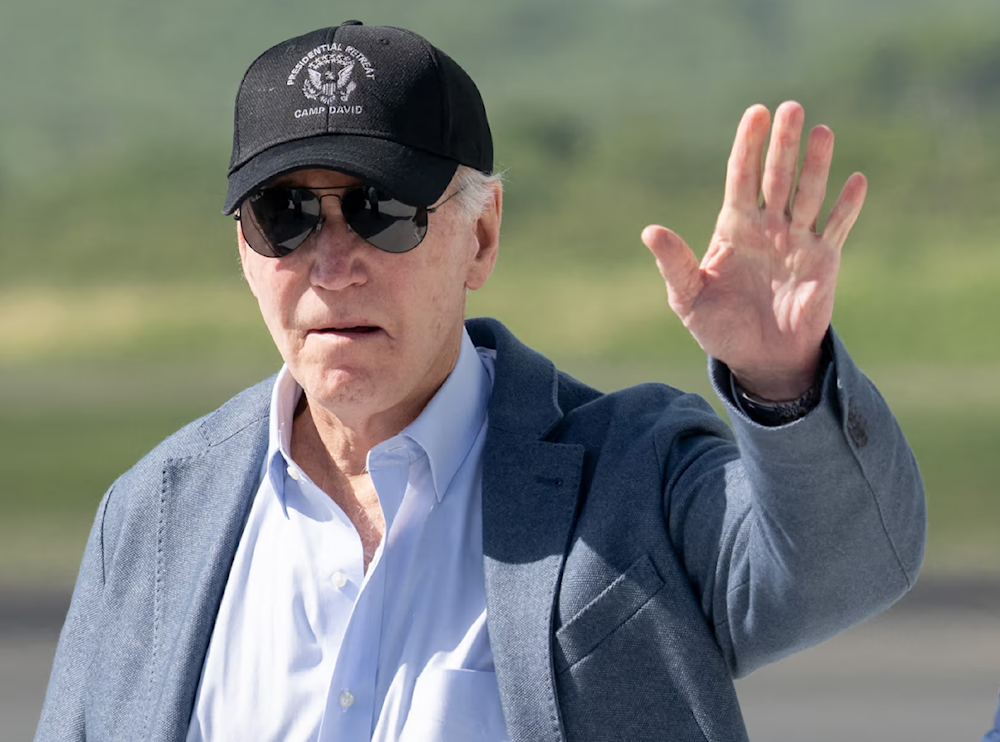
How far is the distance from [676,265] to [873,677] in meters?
6.13

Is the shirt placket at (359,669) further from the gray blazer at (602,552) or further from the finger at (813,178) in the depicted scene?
the finger at (813,178)

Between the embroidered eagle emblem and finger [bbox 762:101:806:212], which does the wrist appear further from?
the embroidered eagle emblem

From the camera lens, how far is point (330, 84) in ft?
5.90

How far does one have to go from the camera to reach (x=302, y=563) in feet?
6.04

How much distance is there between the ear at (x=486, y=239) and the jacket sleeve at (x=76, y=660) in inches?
25.4

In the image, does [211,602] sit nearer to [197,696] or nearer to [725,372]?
[197,696]

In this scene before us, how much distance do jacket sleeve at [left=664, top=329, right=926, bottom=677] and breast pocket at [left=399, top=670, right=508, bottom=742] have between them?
31 centimetres

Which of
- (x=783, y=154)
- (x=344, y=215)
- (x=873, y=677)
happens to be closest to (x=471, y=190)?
(x=344, y=215)

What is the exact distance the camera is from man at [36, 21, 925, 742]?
1.49 metres

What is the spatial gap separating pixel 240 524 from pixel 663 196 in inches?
382

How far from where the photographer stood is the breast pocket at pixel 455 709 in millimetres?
1674

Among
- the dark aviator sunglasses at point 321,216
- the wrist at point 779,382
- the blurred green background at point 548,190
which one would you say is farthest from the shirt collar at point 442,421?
the blurred green background at point 548,190

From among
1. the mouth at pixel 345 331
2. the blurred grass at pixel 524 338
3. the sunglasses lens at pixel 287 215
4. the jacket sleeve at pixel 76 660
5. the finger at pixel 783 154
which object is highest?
the blurred grass at pixel 524 338

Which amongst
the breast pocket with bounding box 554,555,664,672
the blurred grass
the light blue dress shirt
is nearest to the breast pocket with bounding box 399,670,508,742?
the light blue dress shirt
